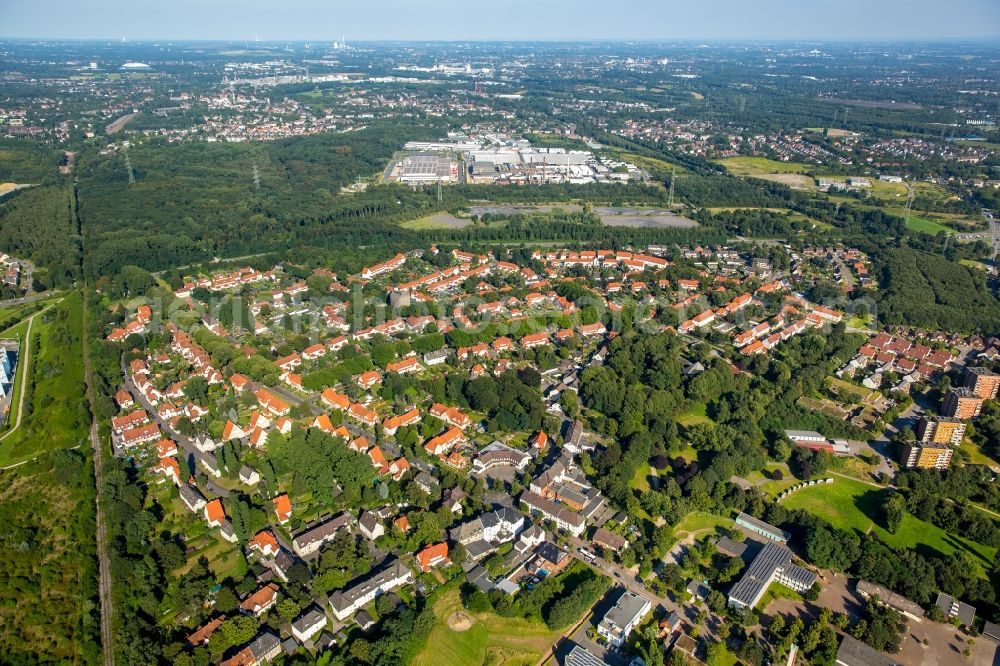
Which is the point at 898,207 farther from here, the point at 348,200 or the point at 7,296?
the point at 7,296

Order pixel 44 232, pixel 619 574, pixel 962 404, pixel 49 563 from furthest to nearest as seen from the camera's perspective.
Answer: pixel 44 232 → pixel 962 404 → pixel 49 563 → pixel 619 574

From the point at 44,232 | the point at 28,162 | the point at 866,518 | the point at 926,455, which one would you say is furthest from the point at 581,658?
the point at 28,162

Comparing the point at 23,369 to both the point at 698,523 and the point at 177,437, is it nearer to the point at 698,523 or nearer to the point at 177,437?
the point at 177,437

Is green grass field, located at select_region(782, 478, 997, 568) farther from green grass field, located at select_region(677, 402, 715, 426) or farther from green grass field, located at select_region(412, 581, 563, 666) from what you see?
green grass field, located at select_region(412, 581, 563, 666)

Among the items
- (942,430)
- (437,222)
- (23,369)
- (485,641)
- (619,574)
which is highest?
(437,222)

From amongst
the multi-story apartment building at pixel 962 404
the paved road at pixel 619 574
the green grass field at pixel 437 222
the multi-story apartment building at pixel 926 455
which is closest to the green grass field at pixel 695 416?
the multi-story apartment building at pixel 926 455

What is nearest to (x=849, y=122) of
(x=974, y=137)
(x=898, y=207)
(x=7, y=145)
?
(x=974, y=137)
